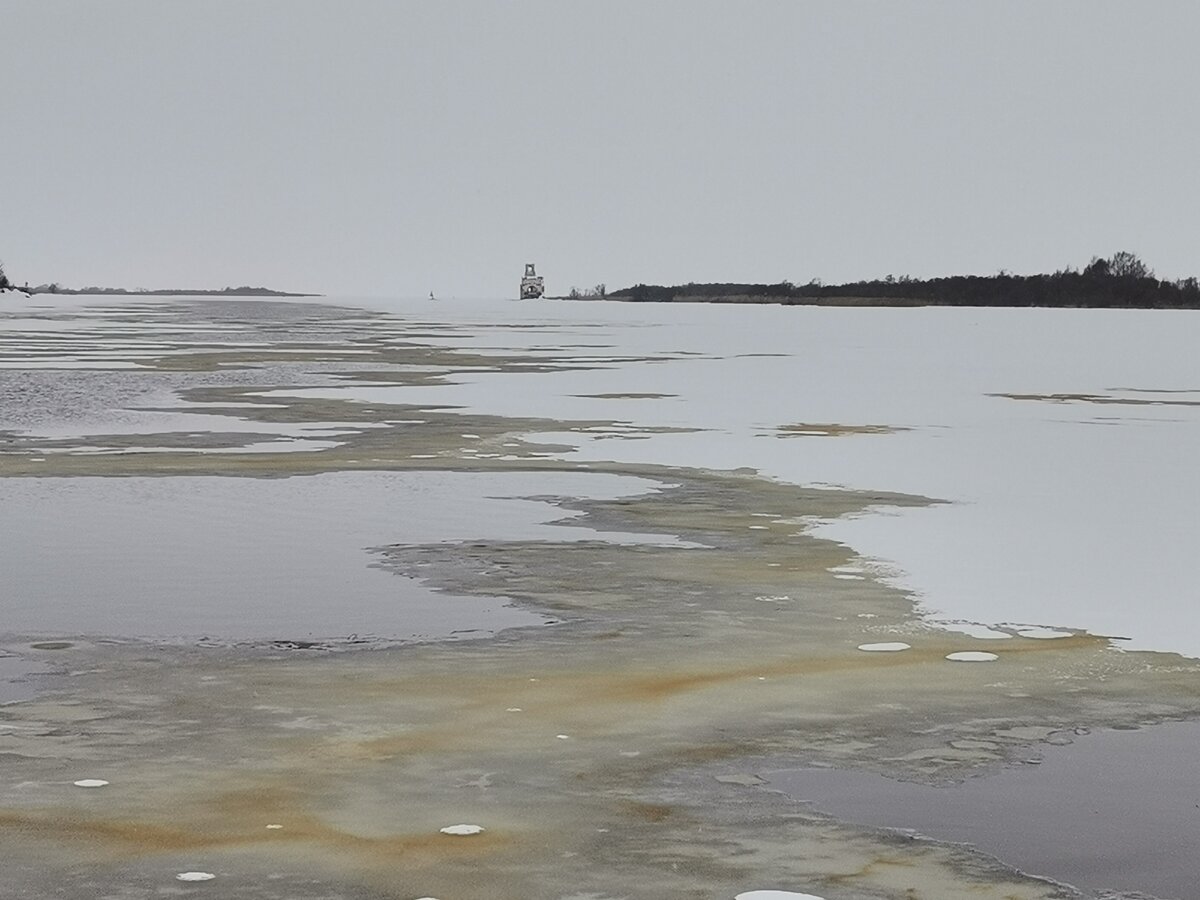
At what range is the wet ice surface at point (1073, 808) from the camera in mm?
7031

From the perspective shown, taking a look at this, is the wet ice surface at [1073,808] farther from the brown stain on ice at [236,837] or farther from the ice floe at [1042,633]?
the ice floe at [1042,633]

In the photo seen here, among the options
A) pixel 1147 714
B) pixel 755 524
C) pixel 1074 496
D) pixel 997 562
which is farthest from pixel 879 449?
pixel 1147 714

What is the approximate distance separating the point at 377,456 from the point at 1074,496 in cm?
884

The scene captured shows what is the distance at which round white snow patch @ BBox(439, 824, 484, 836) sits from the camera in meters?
7.46

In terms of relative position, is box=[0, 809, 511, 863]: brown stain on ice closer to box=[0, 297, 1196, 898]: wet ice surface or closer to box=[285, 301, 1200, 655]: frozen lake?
box=[0, 297, 1196, 898]: wet ice surface

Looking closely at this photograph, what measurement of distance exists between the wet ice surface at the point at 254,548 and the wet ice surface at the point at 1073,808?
4.37 metres

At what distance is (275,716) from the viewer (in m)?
9.49

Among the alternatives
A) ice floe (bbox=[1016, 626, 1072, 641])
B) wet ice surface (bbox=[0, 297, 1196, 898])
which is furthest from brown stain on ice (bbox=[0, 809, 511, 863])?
ice floe (bbox=[1016, 626, 1072, 641])

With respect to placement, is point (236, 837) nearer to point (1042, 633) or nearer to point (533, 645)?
point (533, 645)

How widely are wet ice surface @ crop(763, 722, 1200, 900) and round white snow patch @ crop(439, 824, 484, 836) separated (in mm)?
1451

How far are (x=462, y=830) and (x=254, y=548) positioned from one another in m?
8.50

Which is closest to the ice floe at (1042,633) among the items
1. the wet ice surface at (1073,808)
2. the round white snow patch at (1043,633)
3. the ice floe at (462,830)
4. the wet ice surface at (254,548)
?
the round white snow patch at (1043,633)

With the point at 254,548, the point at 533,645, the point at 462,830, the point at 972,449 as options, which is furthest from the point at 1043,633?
the point at 972,449

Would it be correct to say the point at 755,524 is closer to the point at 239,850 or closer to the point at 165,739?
the point at 165,739
